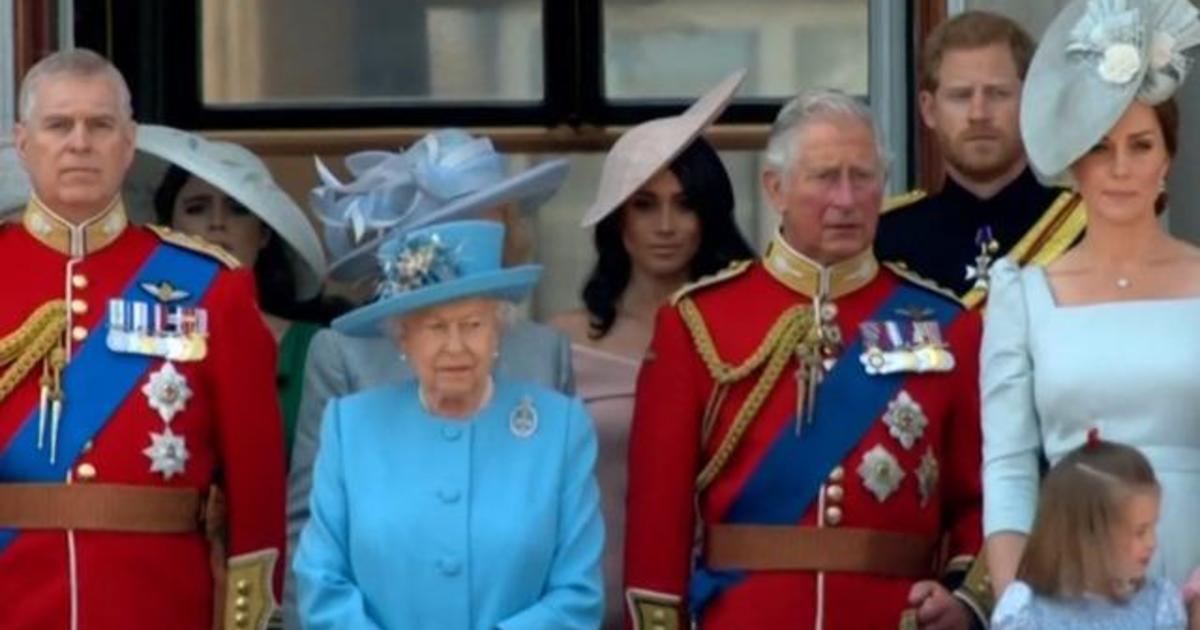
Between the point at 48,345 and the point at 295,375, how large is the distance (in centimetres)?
67

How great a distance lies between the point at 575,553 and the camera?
655 cm

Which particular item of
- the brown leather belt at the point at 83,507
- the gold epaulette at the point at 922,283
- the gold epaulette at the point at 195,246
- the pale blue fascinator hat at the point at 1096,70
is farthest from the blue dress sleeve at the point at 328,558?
the pale blue fascinator hat at the point at 1096,70

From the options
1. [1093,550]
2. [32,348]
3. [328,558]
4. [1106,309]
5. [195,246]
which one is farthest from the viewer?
[195,246]

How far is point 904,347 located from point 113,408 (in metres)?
1.18

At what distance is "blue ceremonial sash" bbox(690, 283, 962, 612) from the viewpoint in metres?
6.73

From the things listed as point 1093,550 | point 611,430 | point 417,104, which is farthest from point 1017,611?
point 417,104

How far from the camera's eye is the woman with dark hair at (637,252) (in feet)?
23.3

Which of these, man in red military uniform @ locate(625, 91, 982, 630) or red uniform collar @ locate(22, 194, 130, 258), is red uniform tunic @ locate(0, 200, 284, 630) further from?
man in red military uniform @ locate(625, 91, 982, 630)

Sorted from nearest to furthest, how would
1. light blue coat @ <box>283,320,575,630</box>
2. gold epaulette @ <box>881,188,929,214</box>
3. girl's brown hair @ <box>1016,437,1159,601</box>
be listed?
girl's brown hair @ <box>1016,437,1159,601</box>, light blue coat @ <box>283,320,575,630</box>, gold epaulette @ <box>881,188,929,214</box>

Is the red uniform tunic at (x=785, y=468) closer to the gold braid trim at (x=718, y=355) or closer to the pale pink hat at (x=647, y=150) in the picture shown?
the gold braid trim at (x=718, y=355)

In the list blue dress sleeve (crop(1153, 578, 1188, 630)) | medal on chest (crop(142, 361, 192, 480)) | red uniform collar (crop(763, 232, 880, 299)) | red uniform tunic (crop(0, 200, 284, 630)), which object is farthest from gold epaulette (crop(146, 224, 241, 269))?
blue dress sleeve (crop(1153, 578, 1188, 630))

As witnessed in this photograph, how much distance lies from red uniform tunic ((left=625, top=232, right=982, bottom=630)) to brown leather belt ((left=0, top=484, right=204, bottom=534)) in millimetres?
715

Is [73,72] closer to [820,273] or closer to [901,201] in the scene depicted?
[820,273]

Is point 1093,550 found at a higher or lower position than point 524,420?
lower
